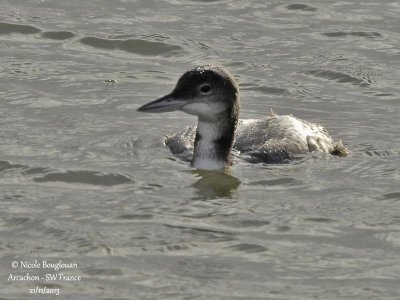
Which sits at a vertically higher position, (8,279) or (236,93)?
(236,93)

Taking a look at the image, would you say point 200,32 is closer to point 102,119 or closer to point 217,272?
point 102,119

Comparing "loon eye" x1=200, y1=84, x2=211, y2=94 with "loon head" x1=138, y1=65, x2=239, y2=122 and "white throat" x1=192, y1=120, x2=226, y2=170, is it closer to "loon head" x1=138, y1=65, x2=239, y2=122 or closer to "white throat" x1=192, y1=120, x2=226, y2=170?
"loon head" x1=138, y1=65, x2=239, y2=122

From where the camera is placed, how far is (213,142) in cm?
1337

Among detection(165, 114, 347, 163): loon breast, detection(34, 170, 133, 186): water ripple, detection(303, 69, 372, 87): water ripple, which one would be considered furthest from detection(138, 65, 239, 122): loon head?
detection(303, 69, 372, 87): water ripple

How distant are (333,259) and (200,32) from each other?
682 centimetres

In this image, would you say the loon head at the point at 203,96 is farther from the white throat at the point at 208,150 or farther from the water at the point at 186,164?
the water at the point at 186,164

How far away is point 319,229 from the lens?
11430 mm

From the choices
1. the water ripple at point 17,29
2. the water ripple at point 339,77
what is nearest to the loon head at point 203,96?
the water ripple at point 339,77

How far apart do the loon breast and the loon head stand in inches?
18.1

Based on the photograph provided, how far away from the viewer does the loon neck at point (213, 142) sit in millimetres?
13375

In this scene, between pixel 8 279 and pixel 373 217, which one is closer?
pixel 8 279

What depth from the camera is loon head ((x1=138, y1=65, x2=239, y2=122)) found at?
13094 millimetres

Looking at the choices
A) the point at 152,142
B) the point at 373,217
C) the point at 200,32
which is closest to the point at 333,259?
the point at 373,217

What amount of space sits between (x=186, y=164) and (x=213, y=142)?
1.15 feet
